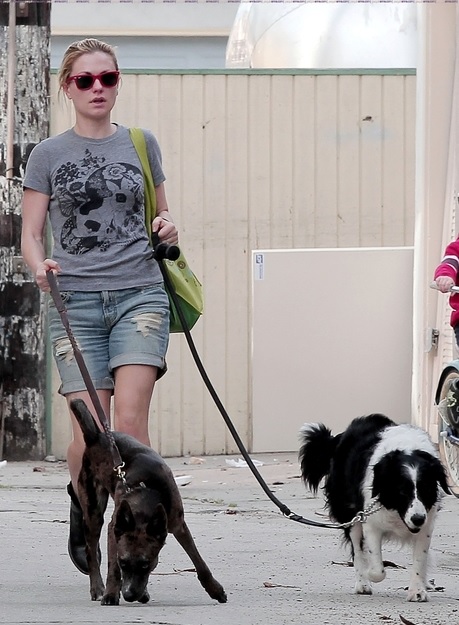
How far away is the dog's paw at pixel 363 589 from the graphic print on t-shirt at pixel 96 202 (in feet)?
5.48

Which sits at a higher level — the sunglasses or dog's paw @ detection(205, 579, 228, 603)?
the sunglasses

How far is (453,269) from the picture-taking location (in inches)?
320

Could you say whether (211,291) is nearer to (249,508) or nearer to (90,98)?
(249,508)

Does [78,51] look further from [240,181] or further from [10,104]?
[240,181]

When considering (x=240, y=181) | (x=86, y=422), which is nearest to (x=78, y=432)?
(x=86, y=422)

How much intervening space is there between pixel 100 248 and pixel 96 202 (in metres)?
0.18

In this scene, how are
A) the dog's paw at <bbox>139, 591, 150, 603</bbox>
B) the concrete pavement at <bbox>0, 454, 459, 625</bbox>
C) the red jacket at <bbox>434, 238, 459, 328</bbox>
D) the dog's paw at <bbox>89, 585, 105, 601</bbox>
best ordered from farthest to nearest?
the red jacket at <bbox>434, 238, 459, 328</bbox>, the dog's paw at <bbox>89, 585, 105, 601</bbox>, the dog's paw at <bbox>139, 591, 150, 603</bbox>, the concrete pavement at <bbox>0, 454, 459, 625</bbox>

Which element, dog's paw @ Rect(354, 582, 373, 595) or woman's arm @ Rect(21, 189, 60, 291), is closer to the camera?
woman's arm @ Rect(21, 189, 60, 291)

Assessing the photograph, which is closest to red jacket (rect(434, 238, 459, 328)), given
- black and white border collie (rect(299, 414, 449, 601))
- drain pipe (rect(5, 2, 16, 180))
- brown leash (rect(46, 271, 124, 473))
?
black and white border collie (rect(299, 414, 449, 601))

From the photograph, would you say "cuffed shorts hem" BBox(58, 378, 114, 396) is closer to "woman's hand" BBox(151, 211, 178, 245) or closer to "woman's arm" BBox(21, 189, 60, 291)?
"woman's arm" BBox(21, 189, 60, 291)

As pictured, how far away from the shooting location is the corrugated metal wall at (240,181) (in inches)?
445

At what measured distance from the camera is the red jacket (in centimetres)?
808

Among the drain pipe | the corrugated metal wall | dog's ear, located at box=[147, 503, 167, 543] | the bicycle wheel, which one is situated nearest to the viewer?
dog's ear, located at box=[147, 503, 167, 543]

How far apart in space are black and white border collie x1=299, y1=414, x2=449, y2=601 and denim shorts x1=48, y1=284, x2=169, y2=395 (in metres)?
1.03
